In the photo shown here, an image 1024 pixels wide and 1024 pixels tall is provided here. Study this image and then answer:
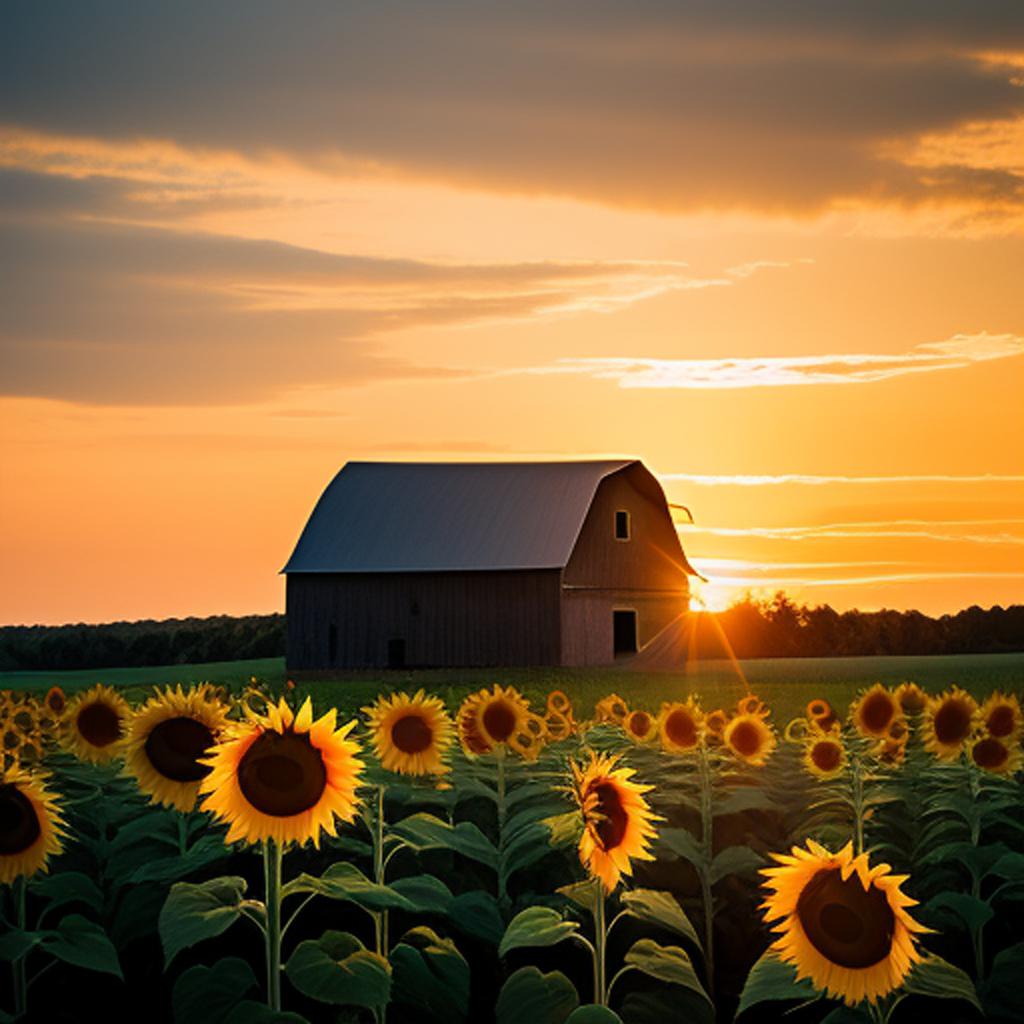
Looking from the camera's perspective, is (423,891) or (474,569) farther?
(474,569)

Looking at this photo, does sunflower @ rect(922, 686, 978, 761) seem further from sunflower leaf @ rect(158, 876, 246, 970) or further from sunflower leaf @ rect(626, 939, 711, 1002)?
sunflower leaf @ rect(158, 876, 246, 970)

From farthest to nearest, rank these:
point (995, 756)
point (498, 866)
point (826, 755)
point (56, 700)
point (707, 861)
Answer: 1. point (56, 700)
2. point (826, 755)
3. point (995, 756)
4. point (707, 861)
5. point (498, 866)

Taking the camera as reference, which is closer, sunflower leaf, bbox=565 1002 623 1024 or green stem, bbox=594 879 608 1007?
sunflower leaf, bbox=565 1002 623 1024

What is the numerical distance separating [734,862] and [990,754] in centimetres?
185

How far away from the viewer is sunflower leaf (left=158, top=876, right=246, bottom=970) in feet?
14.2

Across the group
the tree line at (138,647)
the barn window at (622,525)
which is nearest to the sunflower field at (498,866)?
the barn window at (622,525)

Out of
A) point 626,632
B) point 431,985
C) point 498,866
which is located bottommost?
point 431,985

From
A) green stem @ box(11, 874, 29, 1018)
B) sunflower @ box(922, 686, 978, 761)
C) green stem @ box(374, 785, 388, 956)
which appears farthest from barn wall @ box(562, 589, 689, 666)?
green stem @ box(11, 874, 29, 1018)

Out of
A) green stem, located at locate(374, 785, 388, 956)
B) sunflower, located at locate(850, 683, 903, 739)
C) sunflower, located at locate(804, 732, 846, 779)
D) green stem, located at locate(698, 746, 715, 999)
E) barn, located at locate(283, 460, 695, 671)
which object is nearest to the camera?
green stem, located at locate(374, 785, 388, 956)

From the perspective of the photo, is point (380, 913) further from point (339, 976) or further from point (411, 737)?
point (411, 737)

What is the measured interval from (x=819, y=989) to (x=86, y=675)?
48.6 m

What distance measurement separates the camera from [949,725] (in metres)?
8.95

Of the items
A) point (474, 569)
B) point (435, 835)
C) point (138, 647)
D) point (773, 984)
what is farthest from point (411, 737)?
point (138, 647)

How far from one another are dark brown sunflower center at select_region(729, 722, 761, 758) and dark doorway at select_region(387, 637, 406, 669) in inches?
1275
